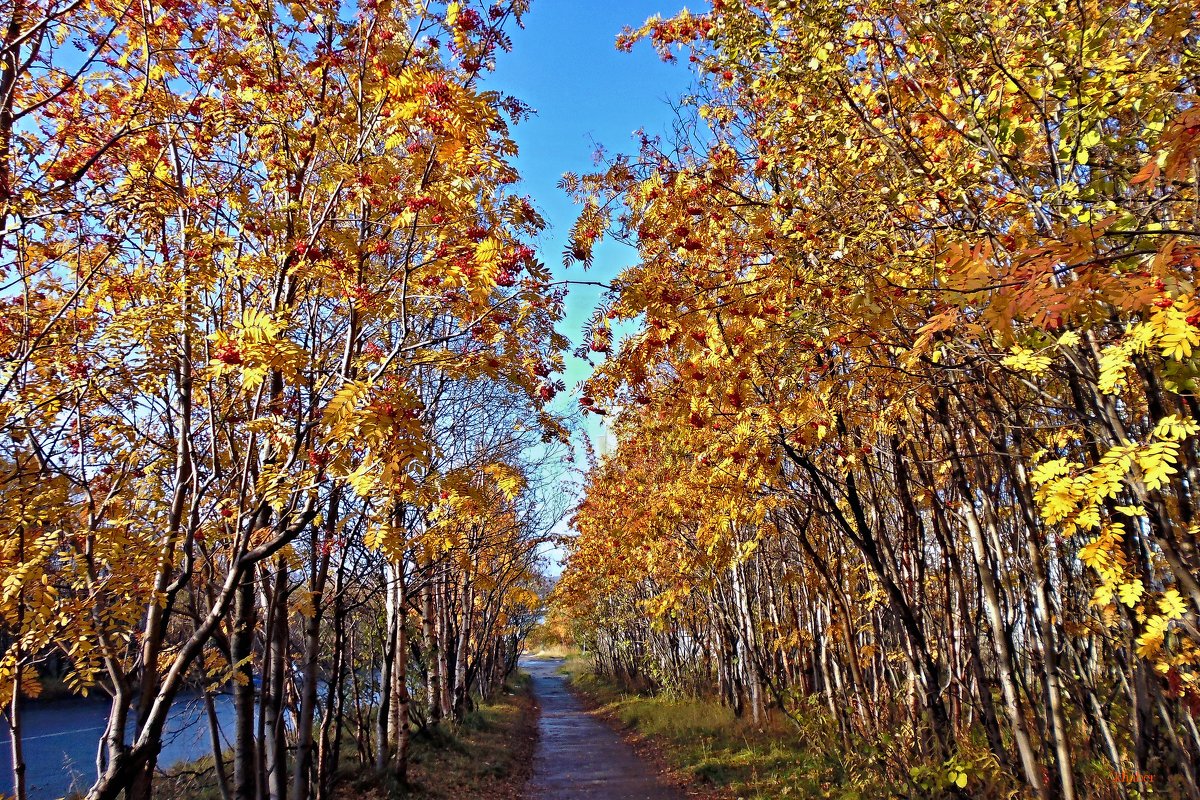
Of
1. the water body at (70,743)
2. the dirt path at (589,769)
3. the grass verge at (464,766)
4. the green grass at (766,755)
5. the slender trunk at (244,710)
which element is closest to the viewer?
the slender trunk at (244,710)

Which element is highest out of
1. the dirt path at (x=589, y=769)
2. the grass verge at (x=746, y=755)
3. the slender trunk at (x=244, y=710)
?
the slender trunk at (x=244, y=710)

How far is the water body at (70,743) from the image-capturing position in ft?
43.0

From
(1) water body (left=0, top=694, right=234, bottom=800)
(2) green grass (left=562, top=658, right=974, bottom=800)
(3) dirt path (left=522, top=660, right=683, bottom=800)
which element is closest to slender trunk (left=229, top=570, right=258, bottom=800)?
(1) water body (left=0, top=694, right=234, bottom=800)

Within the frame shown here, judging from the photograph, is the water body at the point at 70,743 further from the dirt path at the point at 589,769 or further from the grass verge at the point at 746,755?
the grass verge at the point at 746,755

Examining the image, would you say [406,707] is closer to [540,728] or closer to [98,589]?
[98,589]

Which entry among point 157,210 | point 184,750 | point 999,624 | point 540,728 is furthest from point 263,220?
point 540,728

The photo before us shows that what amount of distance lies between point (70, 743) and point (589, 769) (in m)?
17.3

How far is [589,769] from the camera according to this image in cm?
1318

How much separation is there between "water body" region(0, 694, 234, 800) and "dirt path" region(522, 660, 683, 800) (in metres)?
6.21

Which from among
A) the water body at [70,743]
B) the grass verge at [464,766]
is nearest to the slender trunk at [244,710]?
the water body at [70,743]

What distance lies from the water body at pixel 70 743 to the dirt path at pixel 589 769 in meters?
6.21

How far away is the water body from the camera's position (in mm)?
13109

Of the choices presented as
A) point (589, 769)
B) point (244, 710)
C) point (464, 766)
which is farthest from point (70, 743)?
point (244, 710)

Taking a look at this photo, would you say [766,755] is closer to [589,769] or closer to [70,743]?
[589,769]
